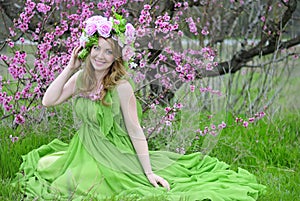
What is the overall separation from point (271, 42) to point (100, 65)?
2.59 m

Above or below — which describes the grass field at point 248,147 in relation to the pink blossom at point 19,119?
below

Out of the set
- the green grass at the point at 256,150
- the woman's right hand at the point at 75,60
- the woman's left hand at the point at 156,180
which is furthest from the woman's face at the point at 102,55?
the green grass at the point at 256,150

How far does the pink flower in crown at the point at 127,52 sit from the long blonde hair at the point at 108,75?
0.02 m

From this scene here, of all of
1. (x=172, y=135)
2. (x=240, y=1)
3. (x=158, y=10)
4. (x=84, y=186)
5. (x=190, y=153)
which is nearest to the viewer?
(x=84, y=186)

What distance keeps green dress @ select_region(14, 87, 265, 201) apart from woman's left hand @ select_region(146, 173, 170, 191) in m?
0.03

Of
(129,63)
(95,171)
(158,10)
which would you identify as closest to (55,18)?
(158,10)

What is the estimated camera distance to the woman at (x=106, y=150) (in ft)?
10.7

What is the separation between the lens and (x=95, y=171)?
129 inches

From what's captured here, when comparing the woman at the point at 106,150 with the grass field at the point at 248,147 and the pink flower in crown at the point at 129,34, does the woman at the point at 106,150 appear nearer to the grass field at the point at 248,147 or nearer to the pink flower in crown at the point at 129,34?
the pink flower in crown at the point at 129,34

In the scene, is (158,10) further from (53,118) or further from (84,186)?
(84,186)

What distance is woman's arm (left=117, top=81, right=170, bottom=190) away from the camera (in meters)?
3.31

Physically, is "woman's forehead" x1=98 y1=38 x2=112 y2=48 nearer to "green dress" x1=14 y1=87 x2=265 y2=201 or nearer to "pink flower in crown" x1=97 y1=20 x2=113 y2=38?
"pink flower in crown" x1=97 y1=20 x2=113 y2=38

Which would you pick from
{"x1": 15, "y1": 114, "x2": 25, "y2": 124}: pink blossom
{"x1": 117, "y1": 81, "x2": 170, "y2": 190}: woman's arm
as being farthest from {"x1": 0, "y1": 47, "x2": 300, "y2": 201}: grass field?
{"x1": 117, "y1": 81, "x2": 170, "y2": 190}: woman's arm

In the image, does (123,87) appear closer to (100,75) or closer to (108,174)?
(100,75)
